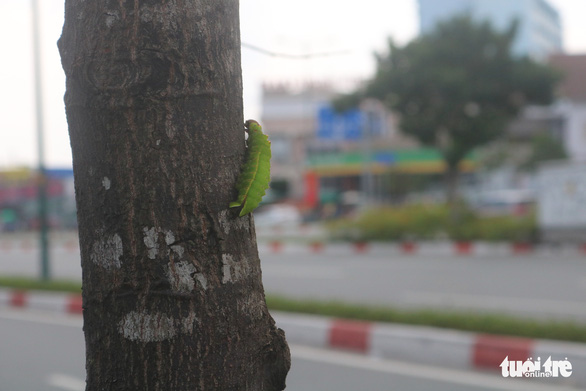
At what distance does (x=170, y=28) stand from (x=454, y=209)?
42.1ft

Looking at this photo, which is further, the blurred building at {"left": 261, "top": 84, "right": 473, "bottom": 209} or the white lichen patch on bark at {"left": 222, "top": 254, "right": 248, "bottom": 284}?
the blurred building at {"left": 261, "top": 84, "right": 473, "bottom": 209}

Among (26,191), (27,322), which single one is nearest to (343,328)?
(27,322)

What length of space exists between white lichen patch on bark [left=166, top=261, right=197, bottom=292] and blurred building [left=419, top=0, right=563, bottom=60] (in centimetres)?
1323

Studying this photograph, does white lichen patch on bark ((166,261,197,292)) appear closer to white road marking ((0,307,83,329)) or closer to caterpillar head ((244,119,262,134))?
caterpillar head ((244,119,262,134))

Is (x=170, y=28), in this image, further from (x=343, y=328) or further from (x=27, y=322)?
(x=27, y=322)

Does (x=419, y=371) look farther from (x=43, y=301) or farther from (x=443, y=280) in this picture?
(x=43, y=301)

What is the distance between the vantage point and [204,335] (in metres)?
1.02

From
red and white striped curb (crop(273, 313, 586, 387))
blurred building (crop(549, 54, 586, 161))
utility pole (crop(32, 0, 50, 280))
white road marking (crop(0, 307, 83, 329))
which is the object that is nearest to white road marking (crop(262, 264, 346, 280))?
utility pole (crop(32, 0, 50, 280))

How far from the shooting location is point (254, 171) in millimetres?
1072

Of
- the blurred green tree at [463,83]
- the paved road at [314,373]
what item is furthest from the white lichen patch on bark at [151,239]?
the blurred green tree at [463,83]

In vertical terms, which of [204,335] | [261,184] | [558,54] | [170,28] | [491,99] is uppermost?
[558,54]

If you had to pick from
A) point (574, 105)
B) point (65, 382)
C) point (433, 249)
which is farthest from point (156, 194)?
point (574, 105)

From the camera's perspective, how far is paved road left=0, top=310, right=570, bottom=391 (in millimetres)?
4027

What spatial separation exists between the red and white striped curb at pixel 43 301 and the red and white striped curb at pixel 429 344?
9.45 feet
